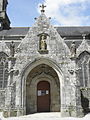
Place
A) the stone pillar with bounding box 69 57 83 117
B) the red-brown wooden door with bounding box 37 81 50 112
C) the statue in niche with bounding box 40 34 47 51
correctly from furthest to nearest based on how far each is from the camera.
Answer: the red-brown wooden door with bounding box 37 81 50 112
the statue in niche with bounding box 40 34 47 51
the stone pillar with bounding box 69 57 83 117

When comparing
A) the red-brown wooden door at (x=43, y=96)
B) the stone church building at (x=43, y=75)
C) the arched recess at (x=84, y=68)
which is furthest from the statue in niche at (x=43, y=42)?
the arched recess at (x=84, y=68)

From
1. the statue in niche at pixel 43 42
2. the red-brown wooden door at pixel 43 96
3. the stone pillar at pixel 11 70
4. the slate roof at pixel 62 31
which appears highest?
the slate roof at pixel 62 31

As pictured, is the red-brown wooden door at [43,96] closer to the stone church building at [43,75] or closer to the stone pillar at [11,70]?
the stone church building at [43,75]

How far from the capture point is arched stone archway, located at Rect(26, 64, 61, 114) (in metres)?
13.2

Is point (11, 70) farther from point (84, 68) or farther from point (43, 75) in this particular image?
point (84, 68)

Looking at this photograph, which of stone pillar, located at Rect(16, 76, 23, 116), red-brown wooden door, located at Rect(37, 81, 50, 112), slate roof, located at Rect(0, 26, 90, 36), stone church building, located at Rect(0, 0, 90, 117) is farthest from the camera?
slate roof, located at Rect(0, 26, 90, 36)

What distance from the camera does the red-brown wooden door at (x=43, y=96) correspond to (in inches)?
535

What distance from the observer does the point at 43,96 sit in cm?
1377

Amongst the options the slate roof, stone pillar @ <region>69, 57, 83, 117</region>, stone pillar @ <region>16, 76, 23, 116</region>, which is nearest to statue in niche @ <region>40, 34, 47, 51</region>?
stone pillar @ <region>69, 57, 83, 117</region>

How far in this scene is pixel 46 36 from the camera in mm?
12766

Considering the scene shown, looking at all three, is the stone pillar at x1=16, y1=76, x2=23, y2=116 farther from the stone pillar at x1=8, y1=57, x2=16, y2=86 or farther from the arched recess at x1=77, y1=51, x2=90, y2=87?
the arched recess at x1=77, y1=51, x2=90, y2=87

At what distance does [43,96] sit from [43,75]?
5.66 feet

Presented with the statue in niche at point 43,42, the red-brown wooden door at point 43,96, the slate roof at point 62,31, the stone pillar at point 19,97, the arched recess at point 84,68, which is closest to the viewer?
the stone pillar at point 19,97

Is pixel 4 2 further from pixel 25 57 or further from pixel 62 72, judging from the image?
pixel 62 72
